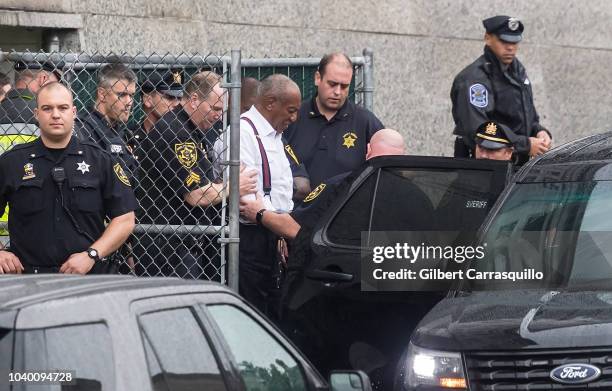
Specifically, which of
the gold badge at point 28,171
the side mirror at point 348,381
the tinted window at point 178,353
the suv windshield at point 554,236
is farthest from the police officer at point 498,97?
the tinted window at point 178,353

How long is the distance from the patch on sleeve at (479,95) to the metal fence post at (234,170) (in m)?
2.42

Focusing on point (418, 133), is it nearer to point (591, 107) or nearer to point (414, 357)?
point (591, 107)

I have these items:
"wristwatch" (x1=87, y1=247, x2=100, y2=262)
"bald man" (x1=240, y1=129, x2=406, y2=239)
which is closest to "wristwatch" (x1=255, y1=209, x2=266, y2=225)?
"bald man" (x1=240, y1=129, x2=406, y2=239)

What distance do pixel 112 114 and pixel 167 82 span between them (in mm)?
410

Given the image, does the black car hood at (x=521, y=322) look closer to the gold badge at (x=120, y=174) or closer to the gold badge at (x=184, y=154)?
the gold badge at (x=120, y=174)

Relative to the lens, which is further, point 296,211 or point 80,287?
point 296,211

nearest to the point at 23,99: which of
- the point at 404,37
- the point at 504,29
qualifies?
the point at 504,29

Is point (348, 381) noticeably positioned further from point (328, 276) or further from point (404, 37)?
point (404, 37)

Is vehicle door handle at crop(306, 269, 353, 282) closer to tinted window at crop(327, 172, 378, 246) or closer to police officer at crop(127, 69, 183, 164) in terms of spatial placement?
tinted window at crop(327, 172, 378, 246)

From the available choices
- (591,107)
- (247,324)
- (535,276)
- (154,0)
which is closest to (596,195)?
(535,276)

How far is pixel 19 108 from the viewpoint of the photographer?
7.77m

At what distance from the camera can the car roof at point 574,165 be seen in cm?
661

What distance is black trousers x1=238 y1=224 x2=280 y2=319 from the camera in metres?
7.97

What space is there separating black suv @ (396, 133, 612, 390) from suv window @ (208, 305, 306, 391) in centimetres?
146
